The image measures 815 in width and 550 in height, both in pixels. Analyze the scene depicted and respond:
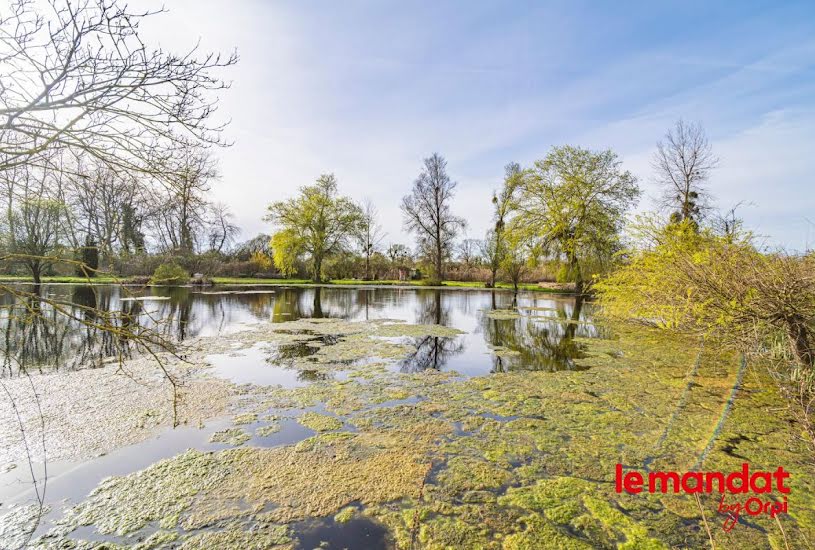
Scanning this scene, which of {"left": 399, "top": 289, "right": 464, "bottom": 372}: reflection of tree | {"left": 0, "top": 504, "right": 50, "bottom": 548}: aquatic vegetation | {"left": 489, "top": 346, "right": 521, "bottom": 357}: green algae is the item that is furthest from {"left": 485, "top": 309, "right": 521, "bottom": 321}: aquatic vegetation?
{"left": 0, "top": 504, "right": 50, "bottom": 548}: aquatic vegetation

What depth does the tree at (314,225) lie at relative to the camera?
97.8ft

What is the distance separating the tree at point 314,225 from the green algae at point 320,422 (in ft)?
87.8

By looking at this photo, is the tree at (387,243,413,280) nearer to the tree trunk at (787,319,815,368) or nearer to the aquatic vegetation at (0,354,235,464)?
the aquatic vegetation at (0,354,235,464)

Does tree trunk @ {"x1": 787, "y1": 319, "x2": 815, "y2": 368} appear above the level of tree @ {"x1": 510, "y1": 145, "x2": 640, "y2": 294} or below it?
below

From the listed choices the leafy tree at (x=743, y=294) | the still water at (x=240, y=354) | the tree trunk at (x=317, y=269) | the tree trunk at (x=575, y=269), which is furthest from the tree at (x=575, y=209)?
the tree trunk at (x=317, y=269)

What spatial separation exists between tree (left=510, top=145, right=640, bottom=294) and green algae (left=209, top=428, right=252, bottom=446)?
740 inches

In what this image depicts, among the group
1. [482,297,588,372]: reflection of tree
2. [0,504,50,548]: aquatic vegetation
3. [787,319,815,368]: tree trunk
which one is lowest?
[482,297,588,372]: reflection of tree

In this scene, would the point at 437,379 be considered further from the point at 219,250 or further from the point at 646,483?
the point at 219,250

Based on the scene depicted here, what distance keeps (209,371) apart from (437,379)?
3576 mm

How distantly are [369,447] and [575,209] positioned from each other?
62.9 feet

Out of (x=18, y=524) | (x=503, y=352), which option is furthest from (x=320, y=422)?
(x=503, y=352)

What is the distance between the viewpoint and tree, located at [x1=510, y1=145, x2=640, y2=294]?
19156 mm

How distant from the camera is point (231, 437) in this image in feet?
11.9

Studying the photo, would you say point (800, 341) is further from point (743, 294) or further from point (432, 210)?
point (432, 210)
